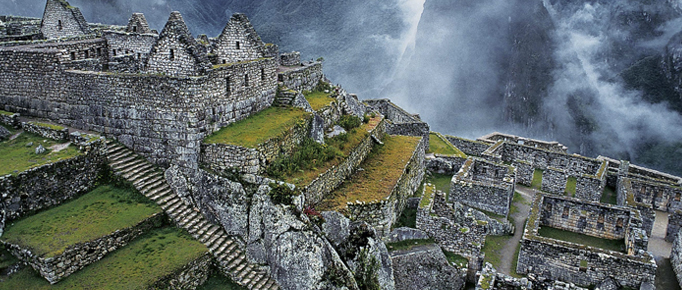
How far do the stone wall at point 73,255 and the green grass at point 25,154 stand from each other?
2563 mm

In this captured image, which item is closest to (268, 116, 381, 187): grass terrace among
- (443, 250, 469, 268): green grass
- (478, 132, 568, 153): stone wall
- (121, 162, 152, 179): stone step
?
(121, 162, 152, 179): stone step

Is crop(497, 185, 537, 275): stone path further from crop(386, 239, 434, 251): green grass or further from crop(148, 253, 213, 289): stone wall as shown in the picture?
crop(148, 253, 213, 289): stone wall

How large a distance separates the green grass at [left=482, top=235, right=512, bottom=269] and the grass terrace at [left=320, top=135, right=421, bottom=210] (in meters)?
4.78

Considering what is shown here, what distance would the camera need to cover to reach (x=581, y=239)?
20.6 m

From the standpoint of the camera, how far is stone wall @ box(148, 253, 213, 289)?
13.1 metres

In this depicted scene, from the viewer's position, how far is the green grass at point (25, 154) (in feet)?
46.7

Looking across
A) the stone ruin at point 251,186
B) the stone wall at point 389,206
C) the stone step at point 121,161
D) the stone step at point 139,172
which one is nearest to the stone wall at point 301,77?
the stone ruin at point 251,186

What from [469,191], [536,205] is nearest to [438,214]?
[469,191]

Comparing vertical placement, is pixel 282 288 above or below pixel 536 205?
below

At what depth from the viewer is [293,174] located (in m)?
16.5

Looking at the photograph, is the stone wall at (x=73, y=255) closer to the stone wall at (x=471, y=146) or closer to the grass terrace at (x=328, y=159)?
the grass terrace at (x=328, y=159)

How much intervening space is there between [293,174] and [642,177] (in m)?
22.3

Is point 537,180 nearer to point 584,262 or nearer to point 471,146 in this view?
point 471,146

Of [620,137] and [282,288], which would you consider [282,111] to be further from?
[620,137]
